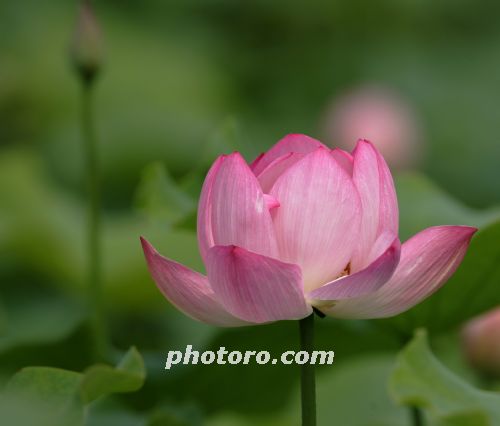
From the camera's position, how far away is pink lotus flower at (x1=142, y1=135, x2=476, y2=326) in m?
0.71

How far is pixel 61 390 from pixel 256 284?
0.54 ft

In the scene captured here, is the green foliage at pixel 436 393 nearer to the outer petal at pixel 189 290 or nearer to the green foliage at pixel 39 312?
the outer petal at pixel 189 290

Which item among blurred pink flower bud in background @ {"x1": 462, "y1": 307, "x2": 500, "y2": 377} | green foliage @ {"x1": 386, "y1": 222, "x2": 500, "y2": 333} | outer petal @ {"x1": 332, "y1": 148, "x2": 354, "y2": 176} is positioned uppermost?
blurred pink flower bud in background @ {"x1": 462, "y1": 307, "x2": 500, "y2": 377}

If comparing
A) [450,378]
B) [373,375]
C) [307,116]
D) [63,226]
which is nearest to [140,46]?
[307,116]

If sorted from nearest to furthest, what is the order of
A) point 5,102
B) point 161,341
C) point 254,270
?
point 254,270 → point 161,341 → point 5,102

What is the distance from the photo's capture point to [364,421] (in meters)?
1.27

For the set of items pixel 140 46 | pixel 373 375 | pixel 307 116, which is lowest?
pixel 373 375

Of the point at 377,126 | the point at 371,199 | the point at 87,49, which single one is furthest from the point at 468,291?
the point at 377,126

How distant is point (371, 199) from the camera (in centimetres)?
76

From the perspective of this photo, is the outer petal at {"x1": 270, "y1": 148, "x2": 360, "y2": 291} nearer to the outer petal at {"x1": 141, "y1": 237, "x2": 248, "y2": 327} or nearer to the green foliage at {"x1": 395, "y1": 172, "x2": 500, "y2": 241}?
the outer petal at {"x1": 141, "y1": 237, "x2": 248, "y2": 327}

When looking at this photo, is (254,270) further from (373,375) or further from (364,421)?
(373,375)

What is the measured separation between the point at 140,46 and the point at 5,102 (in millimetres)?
771

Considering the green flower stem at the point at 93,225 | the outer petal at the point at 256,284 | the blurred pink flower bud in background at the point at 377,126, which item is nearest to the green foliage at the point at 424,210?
the green flower stem at the point at 93,225

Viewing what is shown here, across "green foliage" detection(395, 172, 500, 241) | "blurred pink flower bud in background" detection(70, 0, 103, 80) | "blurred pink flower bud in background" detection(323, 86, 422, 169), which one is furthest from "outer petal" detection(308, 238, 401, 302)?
"blurred pink flower bud in background" detection(323, 86, 422, 169)
